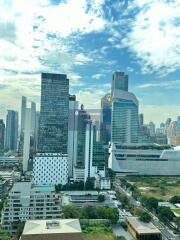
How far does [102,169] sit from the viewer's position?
2444cm

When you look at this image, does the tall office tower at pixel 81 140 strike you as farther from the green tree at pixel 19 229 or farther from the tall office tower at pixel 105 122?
the tall office tower at pixel 105 122

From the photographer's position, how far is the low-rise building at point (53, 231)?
8633 mm

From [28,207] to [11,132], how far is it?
34.0m

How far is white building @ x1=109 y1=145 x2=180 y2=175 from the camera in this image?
2780 centimetres

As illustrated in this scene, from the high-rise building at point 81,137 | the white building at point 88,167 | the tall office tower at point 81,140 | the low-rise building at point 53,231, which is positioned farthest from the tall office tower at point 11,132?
the low-rise building at point 53,231

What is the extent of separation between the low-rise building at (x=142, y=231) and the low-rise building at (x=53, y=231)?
3.39 metres

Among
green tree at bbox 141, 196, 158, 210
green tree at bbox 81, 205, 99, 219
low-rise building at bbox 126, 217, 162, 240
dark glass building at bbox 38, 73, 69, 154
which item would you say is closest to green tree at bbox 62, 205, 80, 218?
green tree at bbox 81, 205, 99, 219

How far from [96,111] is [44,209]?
118 feet

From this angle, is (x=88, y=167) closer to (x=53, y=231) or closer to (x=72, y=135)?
(x=72, y=135)

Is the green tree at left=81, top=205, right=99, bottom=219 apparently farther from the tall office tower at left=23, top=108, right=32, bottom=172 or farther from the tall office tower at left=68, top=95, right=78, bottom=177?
the tall office tower at left=23, top=108, right=32, bottom=172

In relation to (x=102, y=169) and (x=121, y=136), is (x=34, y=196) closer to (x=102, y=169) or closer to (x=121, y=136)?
(x=102, y=169)

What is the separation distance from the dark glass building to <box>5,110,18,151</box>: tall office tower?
2063 cm

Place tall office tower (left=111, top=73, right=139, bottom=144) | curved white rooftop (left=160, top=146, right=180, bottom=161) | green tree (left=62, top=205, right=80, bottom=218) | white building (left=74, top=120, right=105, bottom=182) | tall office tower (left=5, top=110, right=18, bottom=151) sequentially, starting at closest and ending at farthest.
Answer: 1. green tree (left=62, top=205, right=80, bottom=218)
2. white building (left=74, top=120, right=105, bottom=182)
3. curved white rooftop (left=160, top=146, right=180, bottom=161)
4. tall office tower (left=111, top=73, right=139, bottom=144)
5. tall office tower (left=5, top=110, right=18, bottom=151)

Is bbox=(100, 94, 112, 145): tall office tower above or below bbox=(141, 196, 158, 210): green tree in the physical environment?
above
